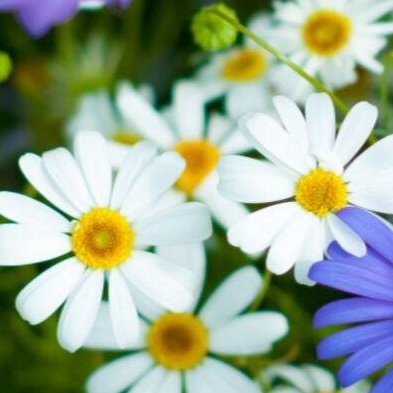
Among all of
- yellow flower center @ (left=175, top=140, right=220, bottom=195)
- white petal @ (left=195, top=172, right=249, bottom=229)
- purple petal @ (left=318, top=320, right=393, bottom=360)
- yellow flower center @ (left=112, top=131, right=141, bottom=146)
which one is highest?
yellow flower center @ (left=112, top=131, right=141, bottom=146)

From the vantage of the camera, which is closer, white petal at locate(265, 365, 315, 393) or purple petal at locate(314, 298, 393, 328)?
purple petal at locate(314, 298, 393, 328)

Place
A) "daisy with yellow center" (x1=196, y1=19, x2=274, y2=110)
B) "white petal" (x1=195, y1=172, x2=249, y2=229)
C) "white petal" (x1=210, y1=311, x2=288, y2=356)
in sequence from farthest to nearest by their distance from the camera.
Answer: "daisy with yellow center" (x1=196, y1=19, x2=274, y2=110), "white petal" (x1=195, y1=172, x2=249, y2=229), "white petal" (x1=210, y1=311, x2=288, y2=356)

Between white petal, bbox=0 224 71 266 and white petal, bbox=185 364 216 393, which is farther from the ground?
white petal, bbox=0 224 71 266

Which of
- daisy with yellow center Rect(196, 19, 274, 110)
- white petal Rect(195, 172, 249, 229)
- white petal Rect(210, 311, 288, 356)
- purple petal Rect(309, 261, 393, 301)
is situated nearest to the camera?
purple petal Rect(309, 261, 393, 301)

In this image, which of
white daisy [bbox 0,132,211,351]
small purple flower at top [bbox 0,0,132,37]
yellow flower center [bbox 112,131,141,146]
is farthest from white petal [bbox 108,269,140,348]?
yellow flower center [bbox 112,131,141,146]

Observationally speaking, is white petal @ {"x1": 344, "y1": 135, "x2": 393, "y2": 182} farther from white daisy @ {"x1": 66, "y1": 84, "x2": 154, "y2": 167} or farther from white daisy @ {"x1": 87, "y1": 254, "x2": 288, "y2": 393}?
white daisy @ {"x1": 66, "y1": 84, "x2": 154, "y2": 167}

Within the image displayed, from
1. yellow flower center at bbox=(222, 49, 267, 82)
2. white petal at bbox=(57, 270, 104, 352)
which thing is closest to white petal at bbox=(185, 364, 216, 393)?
white petal at bbox=(57, 270, 104, 352)

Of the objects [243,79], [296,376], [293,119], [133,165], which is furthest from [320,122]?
[243,79]

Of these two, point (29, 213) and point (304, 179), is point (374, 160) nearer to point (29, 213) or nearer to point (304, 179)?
point (304, 179)
